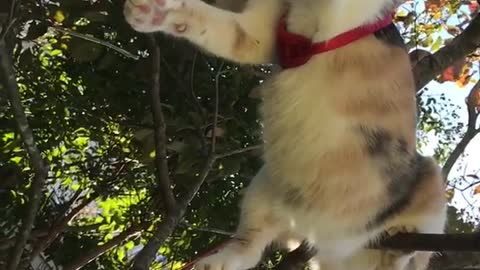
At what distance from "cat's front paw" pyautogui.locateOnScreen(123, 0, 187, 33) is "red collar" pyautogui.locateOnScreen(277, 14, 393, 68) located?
174 mm

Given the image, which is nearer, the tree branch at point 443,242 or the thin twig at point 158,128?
the tree branch at point 443,242

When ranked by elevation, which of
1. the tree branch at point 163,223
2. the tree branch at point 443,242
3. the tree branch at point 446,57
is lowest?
the tree branch at point 443,242

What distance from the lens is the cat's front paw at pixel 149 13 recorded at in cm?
83

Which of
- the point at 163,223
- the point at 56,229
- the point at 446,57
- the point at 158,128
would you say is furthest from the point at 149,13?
the point at 446,57

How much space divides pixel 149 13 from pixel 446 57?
67 cm

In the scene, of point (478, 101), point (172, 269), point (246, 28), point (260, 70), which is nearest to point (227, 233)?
point (172, 269)

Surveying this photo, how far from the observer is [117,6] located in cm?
106

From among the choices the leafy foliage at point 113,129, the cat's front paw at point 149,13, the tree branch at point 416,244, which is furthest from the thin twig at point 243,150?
the cat's front paw at point 149,13

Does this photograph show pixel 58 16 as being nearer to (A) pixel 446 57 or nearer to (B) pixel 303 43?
(B) pixel 303 43

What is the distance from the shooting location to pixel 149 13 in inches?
33.1

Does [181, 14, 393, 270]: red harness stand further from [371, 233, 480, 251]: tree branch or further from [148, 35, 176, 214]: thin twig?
[371, 233, 480, 251]: tree branch

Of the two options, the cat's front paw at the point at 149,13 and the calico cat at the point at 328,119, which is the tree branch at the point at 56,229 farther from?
the cat's front paw at the point at 149,13

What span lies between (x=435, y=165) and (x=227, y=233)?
1.23 ft

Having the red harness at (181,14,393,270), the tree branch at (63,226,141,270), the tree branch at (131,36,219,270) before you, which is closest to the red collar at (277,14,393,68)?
the red harness at (181,14,393,270)
